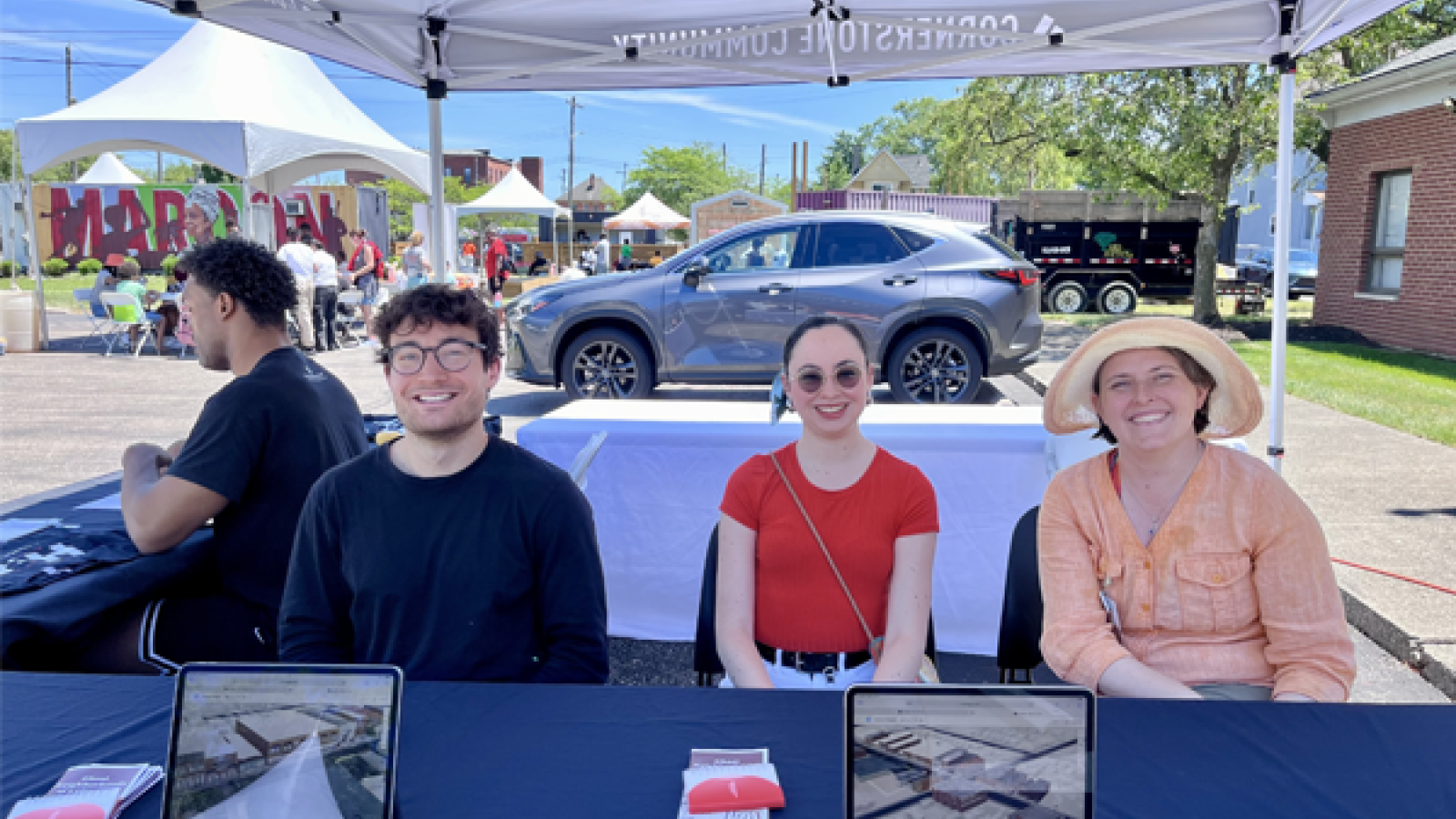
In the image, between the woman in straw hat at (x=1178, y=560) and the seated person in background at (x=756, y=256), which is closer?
the woman in straw hat at (x=1178, y=560)

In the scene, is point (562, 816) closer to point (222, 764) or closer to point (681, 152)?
point (222, 764)

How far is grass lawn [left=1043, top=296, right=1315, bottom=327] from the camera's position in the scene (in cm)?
1758

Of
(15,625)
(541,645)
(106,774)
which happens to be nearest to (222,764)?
(106,774)

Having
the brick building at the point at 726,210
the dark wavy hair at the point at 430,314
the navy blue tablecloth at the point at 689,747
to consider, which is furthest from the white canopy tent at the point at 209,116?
the brick building at the point at 726,210

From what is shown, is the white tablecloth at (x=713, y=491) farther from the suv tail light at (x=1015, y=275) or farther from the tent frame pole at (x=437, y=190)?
the suv tail light at (x=1015, y=275)

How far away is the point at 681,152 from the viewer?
7862 centimetres

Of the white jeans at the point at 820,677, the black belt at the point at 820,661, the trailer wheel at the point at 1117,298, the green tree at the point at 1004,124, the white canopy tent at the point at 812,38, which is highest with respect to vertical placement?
the green tree at the point at 1004,124

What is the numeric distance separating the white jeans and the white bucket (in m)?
15.0

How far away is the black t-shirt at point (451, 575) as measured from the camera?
194cm

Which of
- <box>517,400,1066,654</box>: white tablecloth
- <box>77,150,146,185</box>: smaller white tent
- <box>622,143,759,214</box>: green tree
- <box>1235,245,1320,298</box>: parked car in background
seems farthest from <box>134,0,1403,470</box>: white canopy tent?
<box>622,143,759,214</box>: green tree

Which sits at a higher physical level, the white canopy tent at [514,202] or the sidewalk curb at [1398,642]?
the white canopy tent at [514,202]

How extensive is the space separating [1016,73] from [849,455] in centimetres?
361

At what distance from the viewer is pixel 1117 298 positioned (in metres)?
20.2

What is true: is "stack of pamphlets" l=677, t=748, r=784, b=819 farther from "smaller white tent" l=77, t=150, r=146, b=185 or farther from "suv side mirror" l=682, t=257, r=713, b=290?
"smaller white tent" l=77, t=150, r=146, b=185
